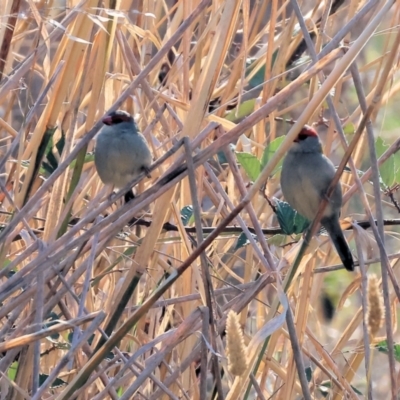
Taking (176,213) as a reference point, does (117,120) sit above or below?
above

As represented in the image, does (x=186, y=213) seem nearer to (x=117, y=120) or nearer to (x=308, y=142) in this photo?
(x=117, y=120)

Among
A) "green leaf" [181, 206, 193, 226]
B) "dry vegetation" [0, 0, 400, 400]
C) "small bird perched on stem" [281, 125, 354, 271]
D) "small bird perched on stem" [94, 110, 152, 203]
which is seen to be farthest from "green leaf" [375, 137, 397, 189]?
"small bird perched on stem" [94, 110, 152, 203]

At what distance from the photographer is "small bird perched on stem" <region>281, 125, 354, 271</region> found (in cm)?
231

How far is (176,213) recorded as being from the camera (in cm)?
206

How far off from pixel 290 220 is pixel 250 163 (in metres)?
0.25

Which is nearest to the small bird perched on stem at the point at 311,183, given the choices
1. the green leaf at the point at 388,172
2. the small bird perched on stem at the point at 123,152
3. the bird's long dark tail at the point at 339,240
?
the bird's long dark tail at the point at 339,240

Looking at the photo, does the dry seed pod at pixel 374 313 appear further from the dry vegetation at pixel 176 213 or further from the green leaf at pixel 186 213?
the green leaf at pixel 186 213

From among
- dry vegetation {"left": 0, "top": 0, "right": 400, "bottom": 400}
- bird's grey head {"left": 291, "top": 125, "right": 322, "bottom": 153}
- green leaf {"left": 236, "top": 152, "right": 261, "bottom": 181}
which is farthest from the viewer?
bird's grey head {"left": 291, "top": 125, "right": 322, "bottom": 153}

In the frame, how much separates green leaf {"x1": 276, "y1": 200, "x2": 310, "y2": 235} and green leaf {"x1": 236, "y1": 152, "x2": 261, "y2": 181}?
201 mm

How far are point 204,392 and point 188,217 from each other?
75cm

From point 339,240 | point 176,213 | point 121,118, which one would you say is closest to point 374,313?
point 176,213

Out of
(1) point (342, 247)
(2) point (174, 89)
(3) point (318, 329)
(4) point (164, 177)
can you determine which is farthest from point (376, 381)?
(4) point (164, 177)

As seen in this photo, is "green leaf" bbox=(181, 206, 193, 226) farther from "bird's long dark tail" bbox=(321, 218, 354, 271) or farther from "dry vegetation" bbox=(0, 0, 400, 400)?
Result: "bird's long dark tail" bbox=(321, 218, 354, 271)

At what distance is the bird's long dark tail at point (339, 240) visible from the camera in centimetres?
230
